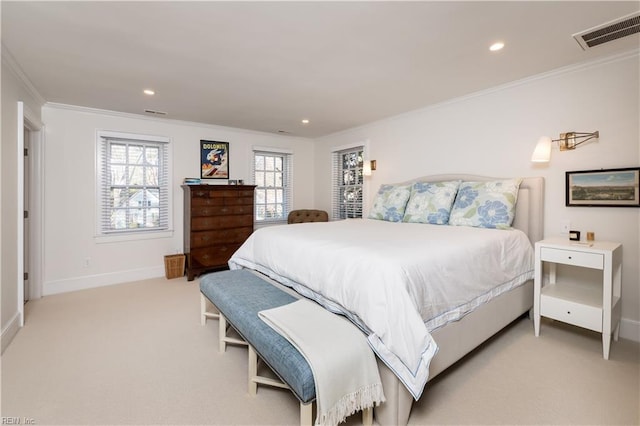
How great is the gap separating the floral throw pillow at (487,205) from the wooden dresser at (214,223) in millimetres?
3096

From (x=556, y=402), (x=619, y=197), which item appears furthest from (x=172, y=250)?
(x=619, y=197)

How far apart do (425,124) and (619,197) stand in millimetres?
2112

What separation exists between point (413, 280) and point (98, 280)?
14.1 feet

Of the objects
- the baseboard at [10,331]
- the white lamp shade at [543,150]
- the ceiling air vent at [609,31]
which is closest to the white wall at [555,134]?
the white lamp shade at [543,150]

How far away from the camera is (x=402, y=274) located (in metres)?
Answer: 1.54

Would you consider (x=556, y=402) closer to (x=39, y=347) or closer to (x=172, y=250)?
(x=39, y=347)

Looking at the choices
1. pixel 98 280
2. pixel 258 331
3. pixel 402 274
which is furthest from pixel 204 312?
pixel 98 280

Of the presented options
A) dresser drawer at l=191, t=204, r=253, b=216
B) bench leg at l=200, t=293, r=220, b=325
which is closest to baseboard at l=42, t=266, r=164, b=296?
dresser drawer at l=191, t=204, r=253, b=216

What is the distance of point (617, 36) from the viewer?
7.04ft

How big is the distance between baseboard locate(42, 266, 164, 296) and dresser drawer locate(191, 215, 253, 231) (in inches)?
36.3

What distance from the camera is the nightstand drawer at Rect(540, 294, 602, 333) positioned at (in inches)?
87.0

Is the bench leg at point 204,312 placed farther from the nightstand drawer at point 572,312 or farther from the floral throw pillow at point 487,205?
the nightstand drawer at point 572,312

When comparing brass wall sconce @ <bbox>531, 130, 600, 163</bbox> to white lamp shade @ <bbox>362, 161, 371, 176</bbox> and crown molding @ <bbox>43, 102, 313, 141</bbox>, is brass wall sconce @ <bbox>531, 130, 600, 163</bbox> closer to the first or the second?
white lamp shade @ <bbox>362, 161, 371, 176</bbox>

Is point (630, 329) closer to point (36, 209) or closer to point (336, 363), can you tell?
point (336, 363)
